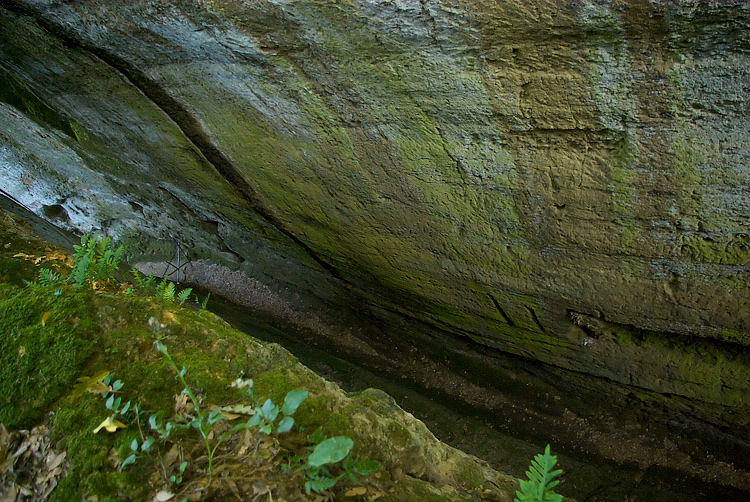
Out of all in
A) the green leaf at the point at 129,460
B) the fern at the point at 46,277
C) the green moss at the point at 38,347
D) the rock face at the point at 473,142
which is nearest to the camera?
the green leaf at the point at 129,460

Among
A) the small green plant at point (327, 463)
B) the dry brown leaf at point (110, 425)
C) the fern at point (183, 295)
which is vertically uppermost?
the small green plant at point (327, 463)

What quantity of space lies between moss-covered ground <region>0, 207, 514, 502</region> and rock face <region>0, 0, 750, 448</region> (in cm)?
195

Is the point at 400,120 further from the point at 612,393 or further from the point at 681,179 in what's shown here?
the point at 612,393

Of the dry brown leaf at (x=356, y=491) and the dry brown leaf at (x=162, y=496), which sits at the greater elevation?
the dry brown leaf at (x=356, y=491)

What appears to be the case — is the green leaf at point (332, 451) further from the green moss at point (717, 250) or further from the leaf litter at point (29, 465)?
the green moss at point (717, 250)

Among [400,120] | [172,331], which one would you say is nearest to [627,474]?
[400,120]

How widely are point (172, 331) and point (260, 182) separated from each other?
2816mm

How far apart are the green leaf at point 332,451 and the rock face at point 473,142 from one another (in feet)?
7.43

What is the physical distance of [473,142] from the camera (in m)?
3.15

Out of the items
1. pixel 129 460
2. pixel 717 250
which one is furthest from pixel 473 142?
pixel 129 460

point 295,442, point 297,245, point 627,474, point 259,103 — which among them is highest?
point 259,103

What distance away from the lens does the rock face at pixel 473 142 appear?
2494 mm

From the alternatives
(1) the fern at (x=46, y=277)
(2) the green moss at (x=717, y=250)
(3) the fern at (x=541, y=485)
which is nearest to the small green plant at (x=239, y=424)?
(3) the fern at (x=541, y=485)

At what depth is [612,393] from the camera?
15.2 ft
